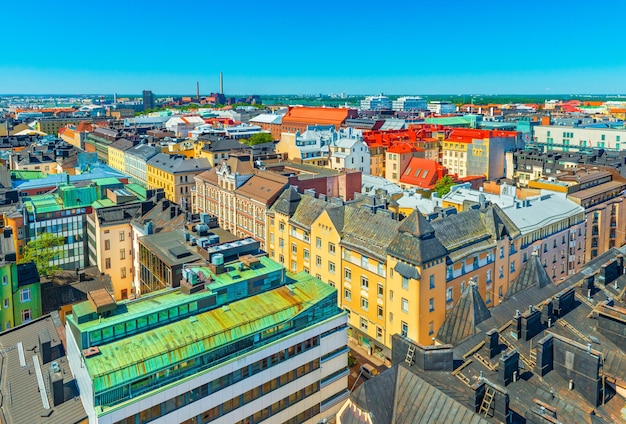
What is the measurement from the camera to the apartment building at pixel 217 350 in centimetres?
3934

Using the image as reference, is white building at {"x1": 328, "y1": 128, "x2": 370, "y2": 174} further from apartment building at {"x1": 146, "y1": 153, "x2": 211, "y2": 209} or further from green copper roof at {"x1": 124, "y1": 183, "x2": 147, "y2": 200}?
green copper roof at {"x1": 124, "y1": 183, "x2": 147, "y2": 200}

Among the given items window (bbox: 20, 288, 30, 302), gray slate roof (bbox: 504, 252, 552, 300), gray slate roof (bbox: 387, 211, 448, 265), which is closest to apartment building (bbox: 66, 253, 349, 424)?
gray slate roof (bbox: 387, 211, 448, 265)

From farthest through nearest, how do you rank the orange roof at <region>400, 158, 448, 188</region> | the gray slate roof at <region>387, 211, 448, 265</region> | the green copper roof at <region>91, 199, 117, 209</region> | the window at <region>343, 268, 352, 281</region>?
1. the orange roof at <region>400, 158, 448, 188</region>
2. the green copper roof at <region>91, 199, 117, 209</region>
3. the window at <region>343, 268, 352, 281</region>
4. the gray slate roof at <region>387, 211, 448, 265</region>

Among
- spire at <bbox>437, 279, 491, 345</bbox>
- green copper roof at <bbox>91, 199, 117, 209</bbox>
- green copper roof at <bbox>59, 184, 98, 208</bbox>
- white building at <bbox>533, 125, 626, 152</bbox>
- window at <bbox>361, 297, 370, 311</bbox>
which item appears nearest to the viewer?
spire at <bbox>437, 279, 491, 345</bbox>

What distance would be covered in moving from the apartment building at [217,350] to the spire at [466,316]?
12.4 meters

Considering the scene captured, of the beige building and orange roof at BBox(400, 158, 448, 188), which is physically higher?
orange roof at BBox(400, 158, 448, 188)

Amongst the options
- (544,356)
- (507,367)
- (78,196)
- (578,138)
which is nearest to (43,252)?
(78,196)

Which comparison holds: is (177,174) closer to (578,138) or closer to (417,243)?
(417,243)

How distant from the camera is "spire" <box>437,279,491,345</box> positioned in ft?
178

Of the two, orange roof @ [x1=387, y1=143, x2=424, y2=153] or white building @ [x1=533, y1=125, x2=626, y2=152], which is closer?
orange roof @ [x1=387, y1=143, x2=424, y2=153]

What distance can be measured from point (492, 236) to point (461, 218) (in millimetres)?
4963

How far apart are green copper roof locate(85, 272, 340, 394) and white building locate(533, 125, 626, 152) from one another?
138 meters

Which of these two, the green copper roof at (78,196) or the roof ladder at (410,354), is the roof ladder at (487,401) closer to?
the roof ladder at (410,354)

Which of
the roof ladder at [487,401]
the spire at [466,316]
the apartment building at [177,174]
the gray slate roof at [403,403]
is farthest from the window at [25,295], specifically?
the apartment building at [177,174]
